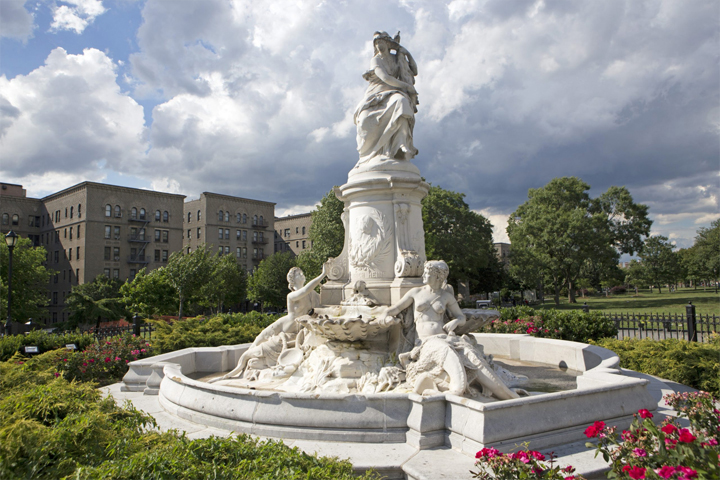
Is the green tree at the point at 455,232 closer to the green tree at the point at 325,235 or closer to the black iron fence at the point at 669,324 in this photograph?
the green tree at the point at 325,235

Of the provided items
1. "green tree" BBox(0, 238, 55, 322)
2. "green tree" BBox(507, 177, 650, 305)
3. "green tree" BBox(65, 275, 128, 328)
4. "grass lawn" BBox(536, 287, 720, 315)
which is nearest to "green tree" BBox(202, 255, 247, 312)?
"green tree" BBox(65, 275, 128, 328)

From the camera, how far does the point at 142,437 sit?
13.4ft

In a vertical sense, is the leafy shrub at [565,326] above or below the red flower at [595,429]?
below

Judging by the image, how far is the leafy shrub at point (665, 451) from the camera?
9.11 ft

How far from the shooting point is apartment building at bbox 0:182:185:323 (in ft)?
172

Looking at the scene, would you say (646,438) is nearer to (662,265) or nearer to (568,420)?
(568,420)

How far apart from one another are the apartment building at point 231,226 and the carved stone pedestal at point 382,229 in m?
53.7

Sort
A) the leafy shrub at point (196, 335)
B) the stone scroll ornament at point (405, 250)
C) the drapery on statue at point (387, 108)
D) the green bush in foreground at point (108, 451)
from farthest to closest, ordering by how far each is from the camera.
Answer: the leafy shrub at point (196, 335) → the drapery on statue at point (387, 108) → the stone scroll ornament at point (405, 250) → the green bush in foreground at point (108, 451)

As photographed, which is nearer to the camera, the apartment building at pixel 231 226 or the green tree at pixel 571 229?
the green tree at pixel 571 229

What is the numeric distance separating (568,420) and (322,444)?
9.60 feet

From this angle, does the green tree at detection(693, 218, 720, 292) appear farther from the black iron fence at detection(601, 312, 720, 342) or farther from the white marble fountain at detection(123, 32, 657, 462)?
the white marble fountain at detection(123, 32, 657, 462)

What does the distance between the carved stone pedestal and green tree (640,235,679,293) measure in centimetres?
7973

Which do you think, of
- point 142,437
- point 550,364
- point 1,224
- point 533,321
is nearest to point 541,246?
point 533,321

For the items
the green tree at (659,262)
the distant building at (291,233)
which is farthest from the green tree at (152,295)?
the green tree at (659,262)
